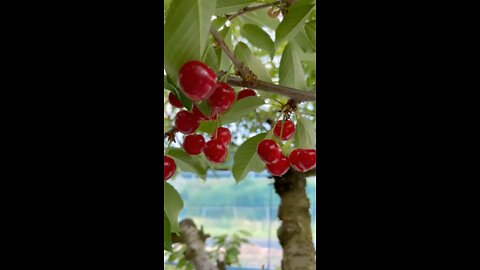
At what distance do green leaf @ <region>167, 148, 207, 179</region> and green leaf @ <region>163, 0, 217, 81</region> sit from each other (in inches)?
15.5

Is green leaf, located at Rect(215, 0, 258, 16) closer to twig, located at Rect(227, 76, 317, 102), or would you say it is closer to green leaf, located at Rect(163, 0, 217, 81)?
twig, located at Rect(227, 76, 317, 102)

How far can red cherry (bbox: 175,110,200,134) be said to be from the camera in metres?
0.51

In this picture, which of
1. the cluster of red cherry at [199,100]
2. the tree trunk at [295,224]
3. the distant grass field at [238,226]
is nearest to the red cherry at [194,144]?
the cluster of red cherry at [199,100]

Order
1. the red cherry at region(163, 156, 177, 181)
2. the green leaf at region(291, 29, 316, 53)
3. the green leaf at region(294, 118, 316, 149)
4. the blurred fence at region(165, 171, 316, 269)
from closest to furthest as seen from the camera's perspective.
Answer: the red cherry at region(163, 156, 177, 181), the green leaf at region(294, 118, 316, 149), the green leaf at region(291, 29, 316, 53), the blurred fence at region(165, 171, 316, 269)

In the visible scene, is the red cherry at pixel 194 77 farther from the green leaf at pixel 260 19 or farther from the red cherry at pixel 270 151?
the green leaf at pixel 260 19

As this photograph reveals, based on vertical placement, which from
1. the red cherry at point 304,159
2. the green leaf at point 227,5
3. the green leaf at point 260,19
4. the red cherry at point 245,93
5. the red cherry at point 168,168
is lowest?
the red cherry at point 168,168

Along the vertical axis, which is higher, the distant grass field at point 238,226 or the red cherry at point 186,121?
the red cherry at point 186,121

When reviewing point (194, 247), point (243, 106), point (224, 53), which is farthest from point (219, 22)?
point (194, 247)

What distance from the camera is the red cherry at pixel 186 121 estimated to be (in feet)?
1.67

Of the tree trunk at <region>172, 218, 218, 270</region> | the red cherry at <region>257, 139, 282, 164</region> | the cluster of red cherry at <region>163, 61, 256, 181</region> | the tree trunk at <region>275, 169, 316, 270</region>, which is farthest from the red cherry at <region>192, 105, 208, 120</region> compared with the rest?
the tree trunk at <region>172, 218, 218, 270</region>
